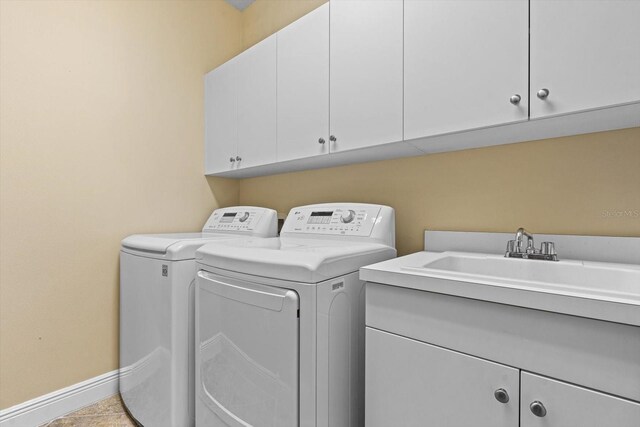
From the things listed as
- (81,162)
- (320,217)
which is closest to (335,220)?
(320,217)

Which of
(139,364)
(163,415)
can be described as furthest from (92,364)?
(163,415)

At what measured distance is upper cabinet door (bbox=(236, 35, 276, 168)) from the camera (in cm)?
180

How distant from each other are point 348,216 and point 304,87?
0.72 m

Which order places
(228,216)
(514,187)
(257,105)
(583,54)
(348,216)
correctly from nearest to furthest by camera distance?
1. (583,54)
2. (514,187)
3. (348,216)
4. (257,105)
5. (228,216)

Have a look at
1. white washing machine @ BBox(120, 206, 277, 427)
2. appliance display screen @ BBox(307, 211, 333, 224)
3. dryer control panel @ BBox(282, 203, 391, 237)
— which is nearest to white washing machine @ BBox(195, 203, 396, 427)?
white washing machine @ BBox(120, 206, 277, 427)

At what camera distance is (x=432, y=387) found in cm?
82

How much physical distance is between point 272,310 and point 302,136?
984 millimetres

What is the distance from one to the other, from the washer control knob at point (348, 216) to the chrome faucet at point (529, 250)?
2.21 ft

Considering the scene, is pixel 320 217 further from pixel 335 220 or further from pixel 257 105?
pixel 257 105

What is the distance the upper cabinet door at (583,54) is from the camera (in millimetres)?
830

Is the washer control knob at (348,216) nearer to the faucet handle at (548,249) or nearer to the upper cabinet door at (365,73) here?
the upper cabinet door at (365,73)

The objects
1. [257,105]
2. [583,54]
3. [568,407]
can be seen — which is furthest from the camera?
[257,105]

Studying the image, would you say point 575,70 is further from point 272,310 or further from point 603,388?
point 272,310

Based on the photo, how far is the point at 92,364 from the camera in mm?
1721
